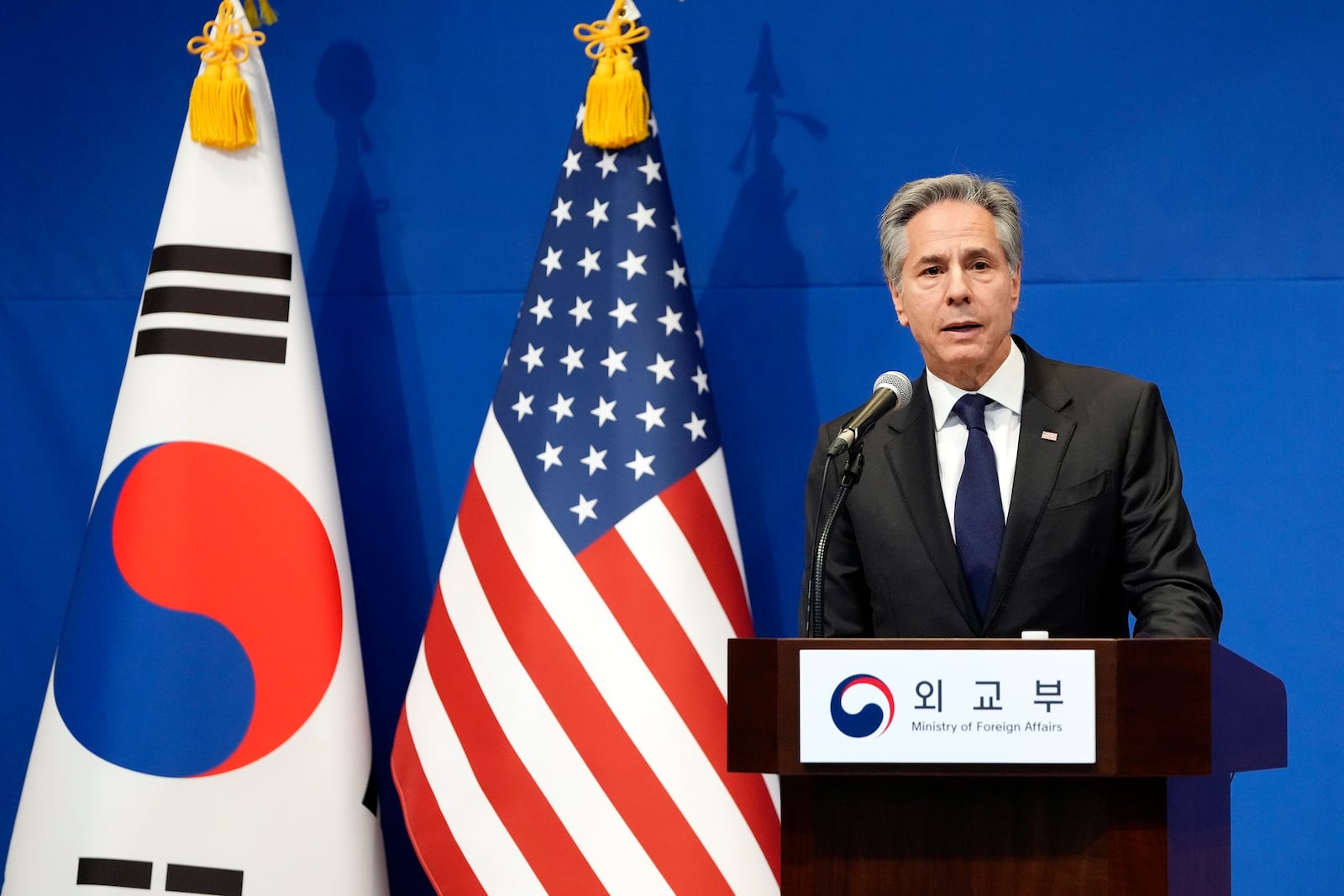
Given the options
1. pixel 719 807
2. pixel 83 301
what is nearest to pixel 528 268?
pixel 83 301

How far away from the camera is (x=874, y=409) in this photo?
1659 mm

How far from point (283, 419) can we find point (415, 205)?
2.27ft

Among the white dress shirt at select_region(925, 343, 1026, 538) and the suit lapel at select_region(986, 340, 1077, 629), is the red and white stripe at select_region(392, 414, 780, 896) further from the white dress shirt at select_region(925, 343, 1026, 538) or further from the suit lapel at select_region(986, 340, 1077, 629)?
the suit lapel at select_region(986, 340, 1077, 629)

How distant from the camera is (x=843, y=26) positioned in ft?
10.4

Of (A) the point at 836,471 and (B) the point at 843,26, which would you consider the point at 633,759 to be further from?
(B) the point at 843,26

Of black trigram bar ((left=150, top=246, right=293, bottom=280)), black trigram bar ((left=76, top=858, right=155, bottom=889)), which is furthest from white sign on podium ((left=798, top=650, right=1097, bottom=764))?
black trigram bar ((left=150, top=246, right=293, bottom=280))

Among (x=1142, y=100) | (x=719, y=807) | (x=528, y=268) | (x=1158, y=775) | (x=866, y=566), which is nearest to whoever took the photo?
(x=1158, y=775)

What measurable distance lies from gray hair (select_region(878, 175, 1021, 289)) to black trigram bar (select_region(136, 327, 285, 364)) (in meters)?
1.36

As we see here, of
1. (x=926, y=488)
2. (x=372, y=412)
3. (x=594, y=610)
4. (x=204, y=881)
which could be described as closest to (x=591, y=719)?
(x=594, y=610)

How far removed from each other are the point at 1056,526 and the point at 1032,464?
0.31ft

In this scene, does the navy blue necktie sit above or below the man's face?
below

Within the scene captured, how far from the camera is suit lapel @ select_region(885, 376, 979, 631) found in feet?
6.35

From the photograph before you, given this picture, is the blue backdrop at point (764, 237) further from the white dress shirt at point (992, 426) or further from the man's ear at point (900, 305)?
the white dress shirt at point (992, 426)

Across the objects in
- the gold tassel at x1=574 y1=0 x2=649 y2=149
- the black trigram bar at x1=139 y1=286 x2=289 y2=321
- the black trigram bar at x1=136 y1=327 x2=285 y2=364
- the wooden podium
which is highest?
the gold tassel at x1=574 y1=0 x2=649 y2=149
